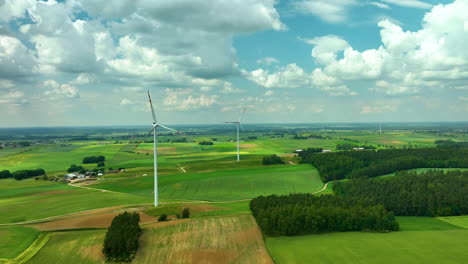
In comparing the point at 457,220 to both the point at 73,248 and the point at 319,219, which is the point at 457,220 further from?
the point at 73,248

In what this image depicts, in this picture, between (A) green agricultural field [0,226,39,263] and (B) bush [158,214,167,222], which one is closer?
(A) green agricultural field [0,226,39,263]

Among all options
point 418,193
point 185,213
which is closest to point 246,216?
point 185,213

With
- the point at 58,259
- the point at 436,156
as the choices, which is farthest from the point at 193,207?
the point at 436,156

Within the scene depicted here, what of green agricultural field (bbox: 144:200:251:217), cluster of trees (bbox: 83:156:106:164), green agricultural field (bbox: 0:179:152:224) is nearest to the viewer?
green agricultural field (bbox: 144:200:251:217)

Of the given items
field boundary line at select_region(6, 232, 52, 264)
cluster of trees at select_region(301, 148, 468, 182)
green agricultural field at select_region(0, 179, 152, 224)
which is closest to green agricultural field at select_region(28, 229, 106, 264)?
field boundary line at select_region(6, 232, 52, 264)

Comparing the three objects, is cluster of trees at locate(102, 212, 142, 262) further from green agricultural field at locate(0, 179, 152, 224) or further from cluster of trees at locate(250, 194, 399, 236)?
green agricultural field at locate(0, 179, 152, 224)

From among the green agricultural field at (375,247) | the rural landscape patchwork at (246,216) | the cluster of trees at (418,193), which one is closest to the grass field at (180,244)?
the rural landscape patchwork at (246,216)

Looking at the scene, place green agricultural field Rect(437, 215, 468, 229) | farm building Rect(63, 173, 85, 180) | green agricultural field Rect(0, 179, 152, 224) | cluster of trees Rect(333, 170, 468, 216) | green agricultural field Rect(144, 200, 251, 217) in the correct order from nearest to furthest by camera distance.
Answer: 1. green agricultural field Rect(437, 215, 468, 229)
2. green agricultural field Rect(144, 200, 251, 217)
3. green agricultural field Rect(0, 179, 152, 224)
4. cluster of trees Rect(333, 170, 468, 216)
5. farm building Rect(63, 173, 85, 180)
